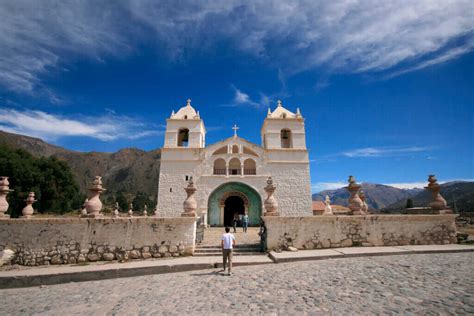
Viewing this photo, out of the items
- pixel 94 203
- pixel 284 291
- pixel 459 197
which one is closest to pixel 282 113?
pixel 94 203

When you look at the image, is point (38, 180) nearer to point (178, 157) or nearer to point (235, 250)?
point (178, 157)

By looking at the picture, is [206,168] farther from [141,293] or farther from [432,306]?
A: [432,306]

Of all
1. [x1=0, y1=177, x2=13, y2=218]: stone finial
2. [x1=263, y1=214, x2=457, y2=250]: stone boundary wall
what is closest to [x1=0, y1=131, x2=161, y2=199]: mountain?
[x1=0, y1=177, x2=13, y2=218]: stone finial

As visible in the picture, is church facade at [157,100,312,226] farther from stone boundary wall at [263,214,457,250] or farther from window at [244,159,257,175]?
stone boundary wall at [263,214,457,250]

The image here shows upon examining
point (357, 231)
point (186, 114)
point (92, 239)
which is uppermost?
point (186, 114)

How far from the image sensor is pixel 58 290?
5.84 meters

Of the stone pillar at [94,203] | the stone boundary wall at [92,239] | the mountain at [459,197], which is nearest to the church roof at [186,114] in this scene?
the stone pillar at [94,203]

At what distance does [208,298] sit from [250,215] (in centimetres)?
1505

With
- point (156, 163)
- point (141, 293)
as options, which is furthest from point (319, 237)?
point (156, 163)

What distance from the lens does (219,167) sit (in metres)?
21.0

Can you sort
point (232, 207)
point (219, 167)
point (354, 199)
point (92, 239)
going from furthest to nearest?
point (219, 167), point (232, 207), point (354, 199), point (92, 239)

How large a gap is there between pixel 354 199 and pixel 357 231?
55.8 inches

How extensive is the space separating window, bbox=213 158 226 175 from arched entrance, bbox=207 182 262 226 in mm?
1499

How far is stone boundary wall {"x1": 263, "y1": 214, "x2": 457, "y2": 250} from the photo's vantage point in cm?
841
